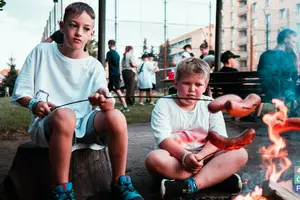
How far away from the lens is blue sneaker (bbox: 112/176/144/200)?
2.02 metres

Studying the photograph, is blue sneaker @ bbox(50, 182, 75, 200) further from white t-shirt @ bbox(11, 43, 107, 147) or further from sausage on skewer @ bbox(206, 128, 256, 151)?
sausage on skewer @ bbox(206, 128, 256, 151)

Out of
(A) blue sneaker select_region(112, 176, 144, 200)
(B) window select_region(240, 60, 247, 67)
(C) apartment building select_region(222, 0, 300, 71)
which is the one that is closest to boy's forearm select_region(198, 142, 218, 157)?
(A) blue sneaker select_region(112, 176, 144, 200)

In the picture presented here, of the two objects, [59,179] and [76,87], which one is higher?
[76,87]

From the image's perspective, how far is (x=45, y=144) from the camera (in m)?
2.09

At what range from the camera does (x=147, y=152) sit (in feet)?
11.9

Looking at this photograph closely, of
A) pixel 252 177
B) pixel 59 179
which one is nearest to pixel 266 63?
pixel 252 177

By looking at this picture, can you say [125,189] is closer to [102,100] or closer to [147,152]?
[102,100]

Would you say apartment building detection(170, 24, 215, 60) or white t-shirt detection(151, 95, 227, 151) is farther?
apartment building detection(170, 24, 215, 60)

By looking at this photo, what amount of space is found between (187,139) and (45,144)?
0.95m

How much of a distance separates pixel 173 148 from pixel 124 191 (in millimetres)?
456

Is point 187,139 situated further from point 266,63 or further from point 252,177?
point 266,63

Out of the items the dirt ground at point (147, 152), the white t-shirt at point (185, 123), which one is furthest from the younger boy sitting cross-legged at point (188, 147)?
the dirt ground at point (147, 152)

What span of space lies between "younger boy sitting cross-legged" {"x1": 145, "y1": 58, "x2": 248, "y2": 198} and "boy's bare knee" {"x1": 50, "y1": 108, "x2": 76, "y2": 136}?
648mm

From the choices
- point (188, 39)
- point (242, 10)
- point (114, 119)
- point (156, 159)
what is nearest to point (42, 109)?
point (114, 119)
